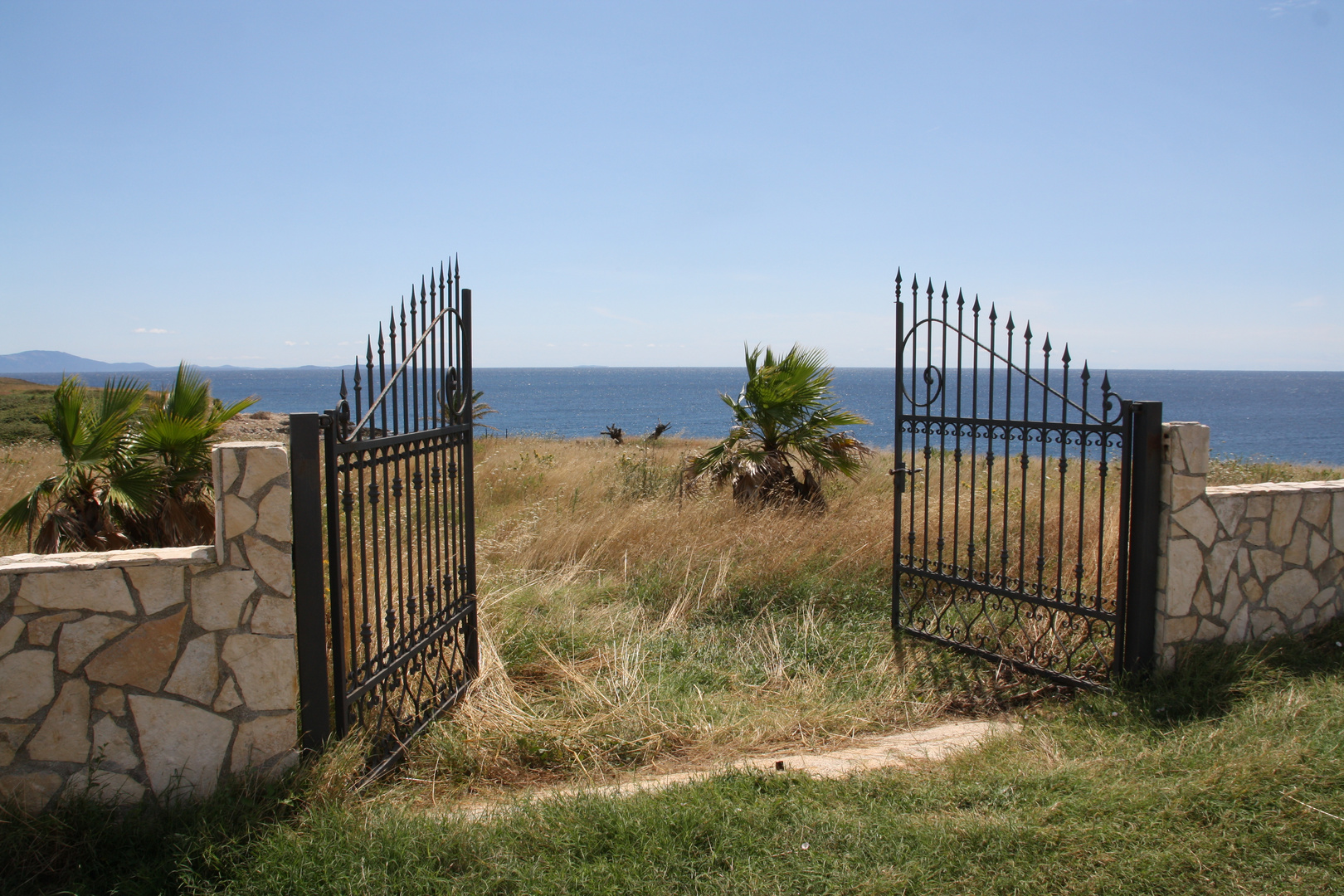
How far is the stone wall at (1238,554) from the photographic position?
4.77 metres

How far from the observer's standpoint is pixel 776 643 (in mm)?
5891

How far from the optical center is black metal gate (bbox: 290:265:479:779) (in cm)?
346

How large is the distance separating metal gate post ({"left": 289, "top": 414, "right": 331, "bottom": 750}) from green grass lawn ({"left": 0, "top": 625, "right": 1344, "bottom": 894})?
0.21 metres

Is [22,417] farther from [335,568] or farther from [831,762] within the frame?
[831,762]

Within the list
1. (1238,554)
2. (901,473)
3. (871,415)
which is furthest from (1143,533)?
(871,415)

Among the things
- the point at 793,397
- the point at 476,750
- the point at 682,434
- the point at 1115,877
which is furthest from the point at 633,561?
the point at 682,434

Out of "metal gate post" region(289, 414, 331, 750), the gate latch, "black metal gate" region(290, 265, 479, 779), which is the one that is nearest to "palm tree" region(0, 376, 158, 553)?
"black metal gate" region(290, 265, 479, 779)

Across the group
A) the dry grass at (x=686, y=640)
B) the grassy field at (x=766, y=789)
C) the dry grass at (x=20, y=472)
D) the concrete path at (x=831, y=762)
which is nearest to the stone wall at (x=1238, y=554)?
the grassy field at (x=766, y=789)

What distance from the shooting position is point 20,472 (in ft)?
32.2

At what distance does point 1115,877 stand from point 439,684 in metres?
3.63

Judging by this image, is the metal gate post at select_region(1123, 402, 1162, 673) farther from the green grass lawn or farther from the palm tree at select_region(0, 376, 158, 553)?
the palm tree at select_region(0, 376, 158, 553)

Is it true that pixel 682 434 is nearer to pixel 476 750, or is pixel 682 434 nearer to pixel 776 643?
pixel 776 643

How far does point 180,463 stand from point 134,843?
309 cm

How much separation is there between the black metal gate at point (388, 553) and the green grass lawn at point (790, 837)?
48cm
